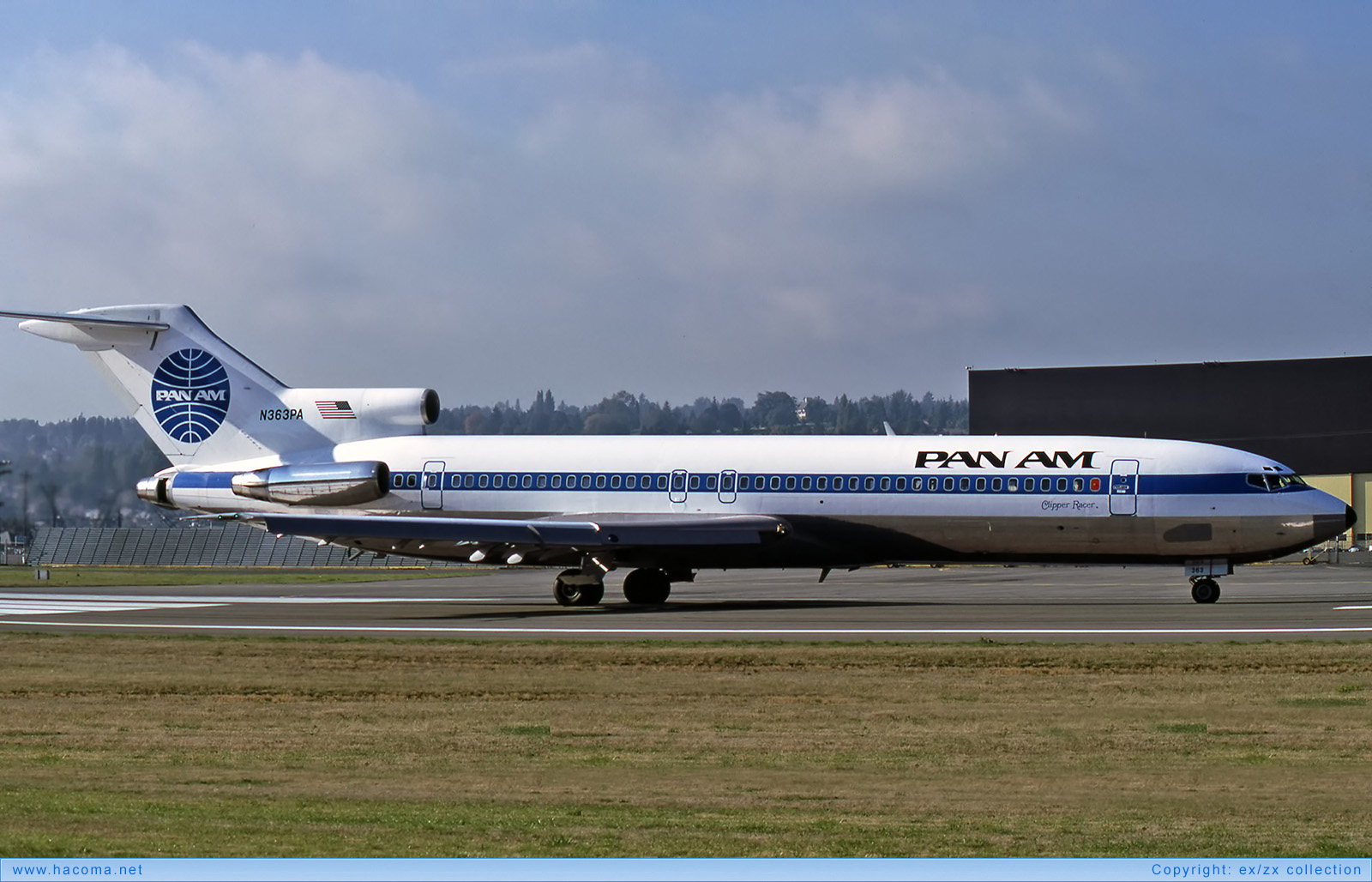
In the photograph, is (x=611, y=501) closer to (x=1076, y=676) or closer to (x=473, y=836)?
(x=1076, y=676)

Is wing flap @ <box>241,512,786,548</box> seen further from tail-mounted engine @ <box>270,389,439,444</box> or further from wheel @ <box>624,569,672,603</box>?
tail-mounted engine @ <box>270,389,439,444</box>

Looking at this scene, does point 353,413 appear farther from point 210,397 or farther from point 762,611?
point 762,611

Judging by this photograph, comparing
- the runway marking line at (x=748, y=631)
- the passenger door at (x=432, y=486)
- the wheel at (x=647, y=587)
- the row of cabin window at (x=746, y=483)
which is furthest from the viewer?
the passenger door at (x=432, y=486)

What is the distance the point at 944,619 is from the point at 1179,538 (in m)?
6.64

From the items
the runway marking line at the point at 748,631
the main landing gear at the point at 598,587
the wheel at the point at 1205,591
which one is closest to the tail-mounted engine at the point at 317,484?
the main landing gear at the point at 598,587

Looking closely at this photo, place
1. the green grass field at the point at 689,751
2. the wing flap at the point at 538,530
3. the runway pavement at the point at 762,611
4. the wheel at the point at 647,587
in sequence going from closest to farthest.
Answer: the green grass field at the point at 689,751, the runway pavement at the point at 762,611, the wing flap at the point at 538,530, the wheel at the point at 647,587

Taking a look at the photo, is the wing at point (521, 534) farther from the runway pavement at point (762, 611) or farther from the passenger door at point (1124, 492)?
the passenger door at point (1124, 492)

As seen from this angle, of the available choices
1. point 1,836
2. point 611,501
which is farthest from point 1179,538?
point 1,836

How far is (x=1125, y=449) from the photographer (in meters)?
33.9

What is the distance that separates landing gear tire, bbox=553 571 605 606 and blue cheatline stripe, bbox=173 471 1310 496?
7.36 feet

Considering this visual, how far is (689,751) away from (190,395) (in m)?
28.1

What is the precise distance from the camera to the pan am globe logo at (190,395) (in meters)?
39.5

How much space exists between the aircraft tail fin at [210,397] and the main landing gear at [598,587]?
22.8ft

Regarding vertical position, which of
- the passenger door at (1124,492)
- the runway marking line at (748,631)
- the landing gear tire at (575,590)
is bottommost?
the runway marking line at (748,631)
